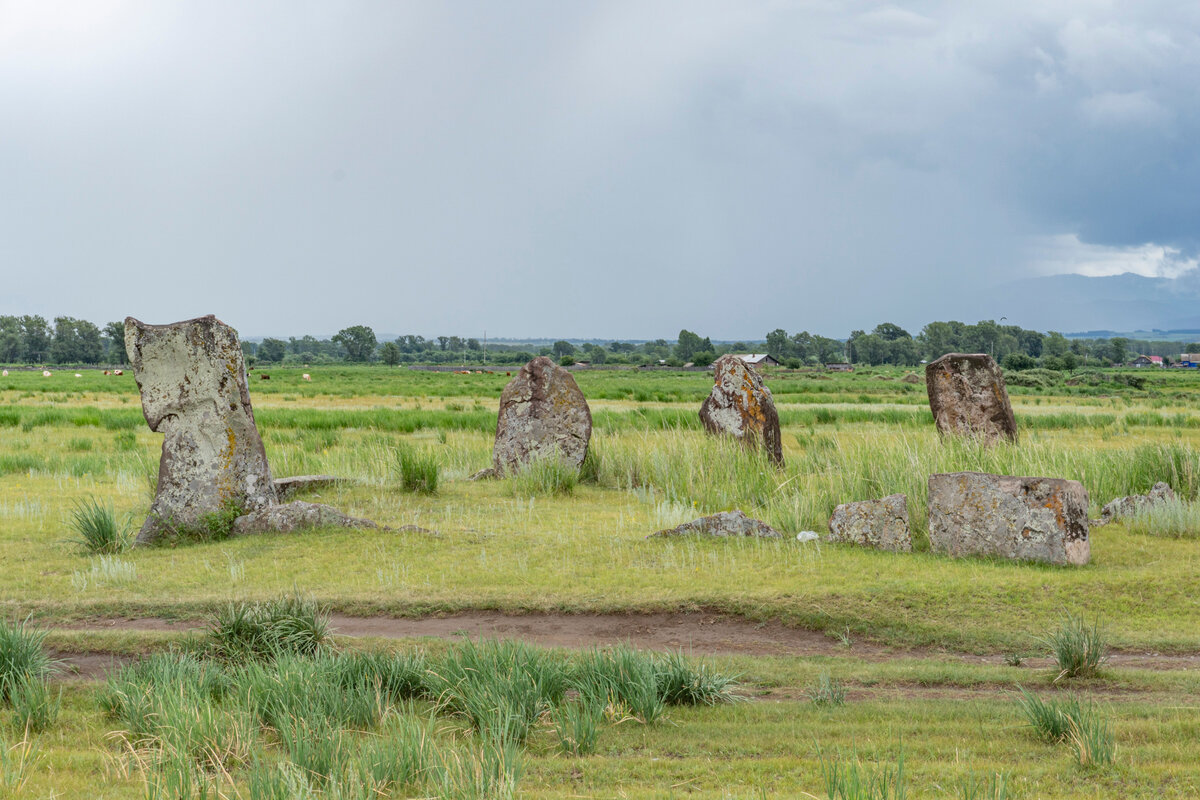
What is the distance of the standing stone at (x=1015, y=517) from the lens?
10086 mm

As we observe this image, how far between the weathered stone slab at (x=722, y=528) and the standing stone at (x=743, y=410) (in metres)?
5.02

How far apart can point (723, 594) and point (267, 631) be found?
4363 mm

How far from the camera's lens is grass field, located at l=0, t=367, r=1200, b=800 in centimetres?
492

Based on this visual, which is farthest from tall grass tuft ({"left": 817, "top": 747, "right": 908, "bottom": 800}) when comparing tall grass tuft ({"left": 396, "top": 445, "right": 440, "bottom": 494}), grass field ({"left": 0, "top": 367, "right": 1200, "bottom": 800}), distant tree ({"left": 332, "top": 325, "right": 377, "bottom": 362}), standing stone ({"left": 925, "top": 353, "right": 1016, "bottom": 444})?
distant tree ({"left": 332, "top": 325, "right": 377, "bottom": 362})

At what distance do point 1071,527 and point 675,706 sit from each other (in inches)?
240

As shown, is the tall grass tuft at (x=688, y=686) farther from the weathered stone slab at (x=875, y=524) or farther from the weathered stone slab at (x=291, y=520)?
the weathered stone slab at (x=291, y=520)

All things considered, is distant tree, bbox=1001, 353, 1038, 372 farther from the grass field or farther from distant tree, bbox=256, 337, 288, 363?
distant tree, bbox=256, 337, 288, 363

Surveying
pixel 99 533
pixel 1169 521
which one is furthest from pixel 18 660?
pixel 1169 521

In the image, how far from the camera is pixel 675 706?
6.24 metres

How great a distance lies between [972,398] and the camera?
17219 mm

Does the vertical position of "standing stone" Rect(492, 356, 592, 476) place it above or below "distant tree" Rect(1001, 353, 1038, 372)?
below

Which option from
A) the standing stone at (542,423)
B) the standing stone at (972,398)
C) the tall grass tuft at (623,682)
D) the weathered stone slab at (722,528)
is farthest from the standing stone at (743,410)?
the tall grass tuft at (623,682)

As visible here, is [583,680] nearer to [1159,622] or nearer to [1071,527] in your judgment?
[1159,622]

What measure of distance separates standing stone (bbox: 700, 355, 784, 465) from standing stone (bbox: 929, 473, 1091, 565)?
6.21 metres
